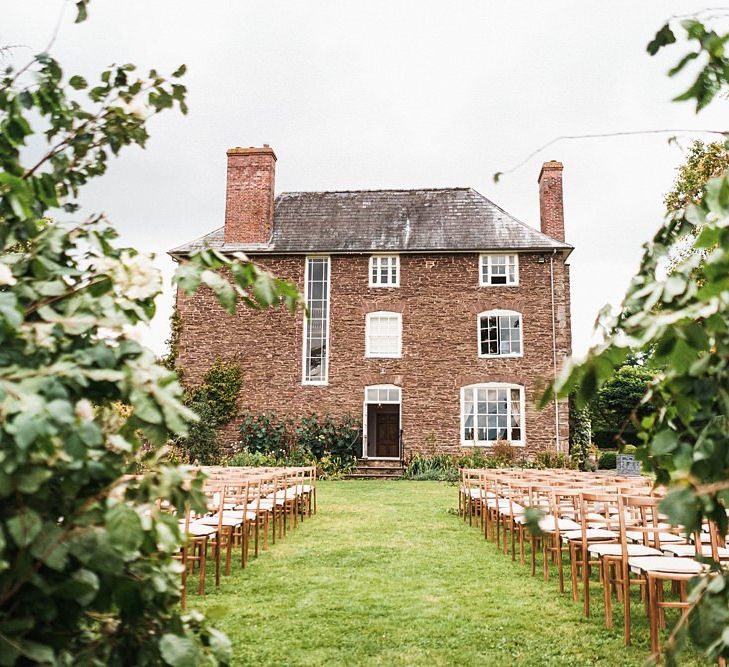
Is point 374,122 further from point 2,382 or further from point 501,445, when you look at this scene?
point 2,382

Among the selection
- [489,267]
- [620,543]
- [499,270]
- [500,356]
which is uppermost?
[489,267]

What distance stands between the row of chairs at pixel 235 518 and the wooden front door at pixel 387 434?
11978mm

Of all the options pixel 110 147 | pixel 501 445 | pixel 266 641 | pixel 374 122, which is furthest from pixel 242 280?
pixel 501 445

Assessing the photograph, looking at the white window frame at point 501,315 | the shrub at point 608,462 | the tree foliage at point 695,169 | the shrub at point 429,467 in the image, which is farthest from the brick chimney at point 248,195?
the shrub at point 608,462

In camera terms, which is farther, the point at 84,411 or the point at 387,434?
the point at 387,434

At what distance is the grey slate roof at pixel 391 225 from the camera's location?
23109 mm

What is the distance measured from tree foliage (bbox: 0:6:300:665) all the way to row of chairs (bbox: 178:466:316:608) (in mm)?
3402

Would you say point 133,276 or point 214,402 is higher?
point 214,402

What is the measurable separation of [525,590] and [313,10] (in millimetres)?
5647

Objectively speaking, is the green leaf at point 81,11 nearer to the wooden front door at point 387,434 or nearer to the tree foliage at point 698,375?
the tree foliage at point 698,375

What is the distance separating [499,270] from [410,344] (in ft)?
12.8

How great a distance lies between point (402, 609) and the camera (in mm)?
6027

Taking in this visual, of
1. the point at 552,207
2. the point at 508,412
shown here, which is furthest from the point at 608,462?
the point at 552,207

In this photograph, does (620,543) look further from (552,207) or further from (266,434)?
(552,207)
